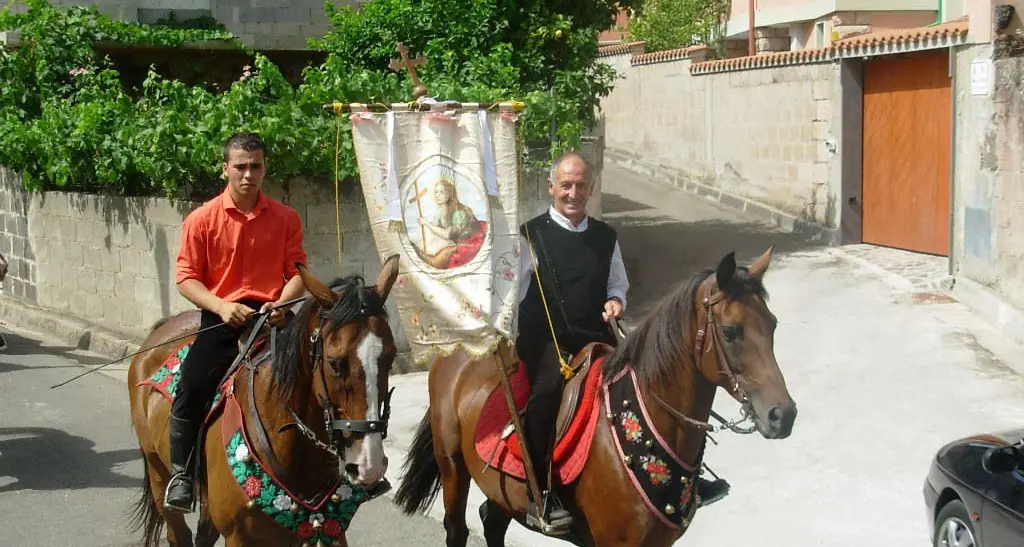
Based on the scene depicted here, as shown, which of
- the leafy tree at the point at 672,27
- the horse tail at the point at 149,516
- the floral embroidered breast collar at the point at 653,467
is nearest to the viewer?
the floral embroidered breast collar at the point at 653,467

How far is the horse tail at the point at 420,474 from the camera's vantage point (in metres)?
6.11

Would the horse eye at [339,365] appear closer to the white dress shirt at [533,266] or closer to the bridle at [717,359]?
the white dress shirt at [533,266]

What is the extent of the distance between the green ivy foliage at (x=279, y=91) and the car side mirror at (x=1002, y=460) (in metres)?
6.19

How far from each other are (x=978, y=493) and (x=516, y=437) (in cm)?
227

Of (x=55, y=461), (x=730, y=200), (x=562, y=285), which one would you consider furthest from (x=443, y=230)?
(x=730, y=200)

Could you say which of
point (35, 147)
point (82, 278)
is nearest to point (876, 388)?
point (82, 278)

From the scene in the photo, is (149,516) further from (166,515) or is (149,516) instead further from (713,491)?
(713,491)

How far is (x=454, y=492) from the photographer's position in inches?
229

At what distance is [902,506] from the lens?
7020mm

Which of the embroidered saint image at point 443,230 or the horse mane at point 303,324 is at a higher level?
the embroidered saint image at point 443,230

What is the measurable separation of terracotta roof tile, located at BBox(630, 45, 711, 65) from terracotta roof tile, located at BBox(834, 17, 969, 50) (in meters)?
6.34

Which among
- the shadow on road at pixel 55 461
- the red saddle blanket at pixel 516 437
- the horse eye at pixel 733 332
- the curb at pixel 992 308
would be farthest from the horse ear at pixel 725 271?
the curb at pixel 992 308

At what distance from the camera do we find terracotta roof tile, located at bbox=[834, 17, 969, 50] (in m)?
12.5

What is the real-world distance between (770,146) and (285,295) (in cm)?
1452
